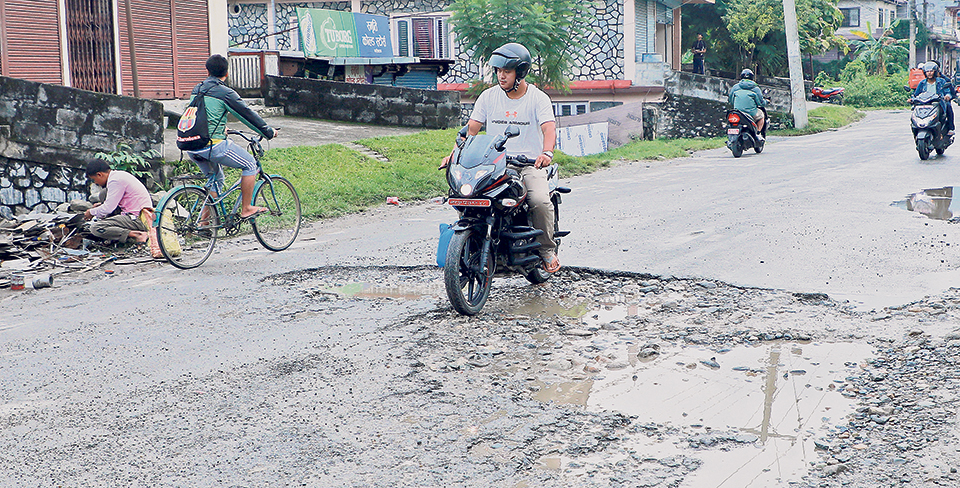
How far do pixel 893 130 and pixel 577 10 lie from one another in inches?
344

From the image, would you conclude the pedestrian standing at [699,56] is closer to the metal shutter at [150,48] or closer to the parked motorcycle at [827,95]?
the parked motorcycle at [827,95]

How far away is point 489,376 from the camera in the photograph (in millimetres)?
4781

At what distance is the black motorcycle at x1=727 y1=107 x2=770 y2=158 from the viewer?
723 inches

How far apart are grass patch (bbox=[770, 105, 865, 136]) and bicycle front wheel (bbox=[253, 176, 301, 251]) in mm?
18791

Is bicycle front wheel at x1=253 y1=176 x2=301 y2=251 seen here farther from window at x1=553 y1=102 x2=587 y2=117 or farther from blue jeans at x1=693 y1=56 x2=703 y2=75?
blue jeans at x1=693 y1=56 x2=703 y2=75

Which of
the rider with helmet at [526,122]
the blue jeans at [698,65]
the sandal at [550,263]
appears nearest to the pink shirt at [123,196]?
the rider with helmet at [526,122]

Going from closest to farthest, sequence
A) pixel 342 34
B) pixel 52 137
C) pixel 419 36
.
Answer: pixel 52 137 < pixel 342 34 < pixel 419 36

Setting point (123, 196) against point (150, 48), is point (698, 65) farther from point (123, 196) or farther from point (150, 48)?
point (123, 196)

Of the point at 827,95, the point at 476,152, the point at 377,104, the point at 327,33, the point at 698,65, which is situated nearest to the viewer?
the point at 476,152

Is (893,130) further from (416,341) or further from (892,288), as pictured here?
(416,341)

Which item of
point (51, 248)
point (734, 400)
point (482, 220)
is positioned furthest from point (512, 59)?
point (51, 248)

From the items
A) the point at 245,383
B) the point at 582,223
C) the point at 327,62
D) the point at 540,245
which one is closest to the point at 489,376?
the point at 245,383

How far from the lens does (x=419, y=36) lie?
31.4 m

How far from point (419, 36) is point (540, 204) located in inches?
1023
